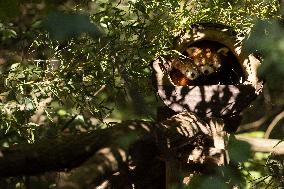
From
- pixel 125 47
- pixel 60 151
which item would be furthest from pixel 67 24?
pixel 125 47

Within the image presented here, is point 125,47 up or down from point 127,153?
up

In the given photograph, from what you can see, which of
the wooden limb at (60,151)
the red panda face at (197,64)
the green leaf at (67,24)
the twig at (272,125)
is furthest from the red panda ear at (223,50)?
the twig at (272,125)

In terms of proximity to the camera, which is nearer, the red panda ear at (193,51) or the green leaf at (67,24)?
the green leaf at (67,24)

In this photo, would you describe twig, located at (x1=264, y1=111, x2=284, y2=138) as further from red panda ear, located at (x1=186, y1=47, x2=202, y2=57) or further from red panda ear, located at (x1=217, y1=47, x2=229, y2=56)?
red panda ear, located at (x1=186, y1=47, x2=202, y2=57)

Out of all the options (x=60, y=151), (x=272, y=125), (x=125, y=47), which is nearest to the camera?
(x=60, y=151)

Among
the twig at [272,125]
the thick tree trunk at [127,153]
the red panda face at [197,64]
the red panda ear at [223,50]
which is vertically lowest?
the twig at [272,125]

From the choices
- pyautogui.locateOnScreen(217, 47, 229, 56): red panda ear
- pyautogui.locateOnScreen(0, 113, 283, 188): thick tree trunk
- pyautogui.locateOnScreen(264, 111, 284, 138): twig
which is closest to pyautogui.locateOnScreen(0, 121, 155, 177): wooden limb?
pyautogui.locateOnScreen(0, 113, 283, 188): thick tree trunk

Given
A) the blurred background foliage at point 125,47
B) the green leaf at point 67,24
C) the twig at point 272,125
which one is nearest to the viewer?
the green leaf at point 67,24

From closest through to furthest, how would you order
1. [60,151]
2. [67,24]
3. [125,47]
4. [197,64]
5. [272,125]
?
1. [67,24]
2. [60,151]
3. [125,47]
4. [197,64]
5. [272,125]

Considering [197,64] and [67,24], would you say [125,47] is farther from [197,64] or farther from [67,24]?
[67,24]

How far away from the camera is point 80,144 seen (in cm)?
196

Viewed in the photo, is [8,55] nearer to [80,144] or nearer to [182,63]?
[182,63]

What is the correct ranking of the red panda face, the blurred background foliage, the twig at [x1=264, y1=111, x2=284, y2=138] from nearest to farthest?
1. the blurred background foliage
2. the red panda face
3. the twig at [x1=264, y1=111, x2=284, y2=138]

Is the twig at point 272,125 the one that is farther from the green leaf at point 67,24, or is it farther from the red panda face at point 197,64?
the green leaf at point 67,24
